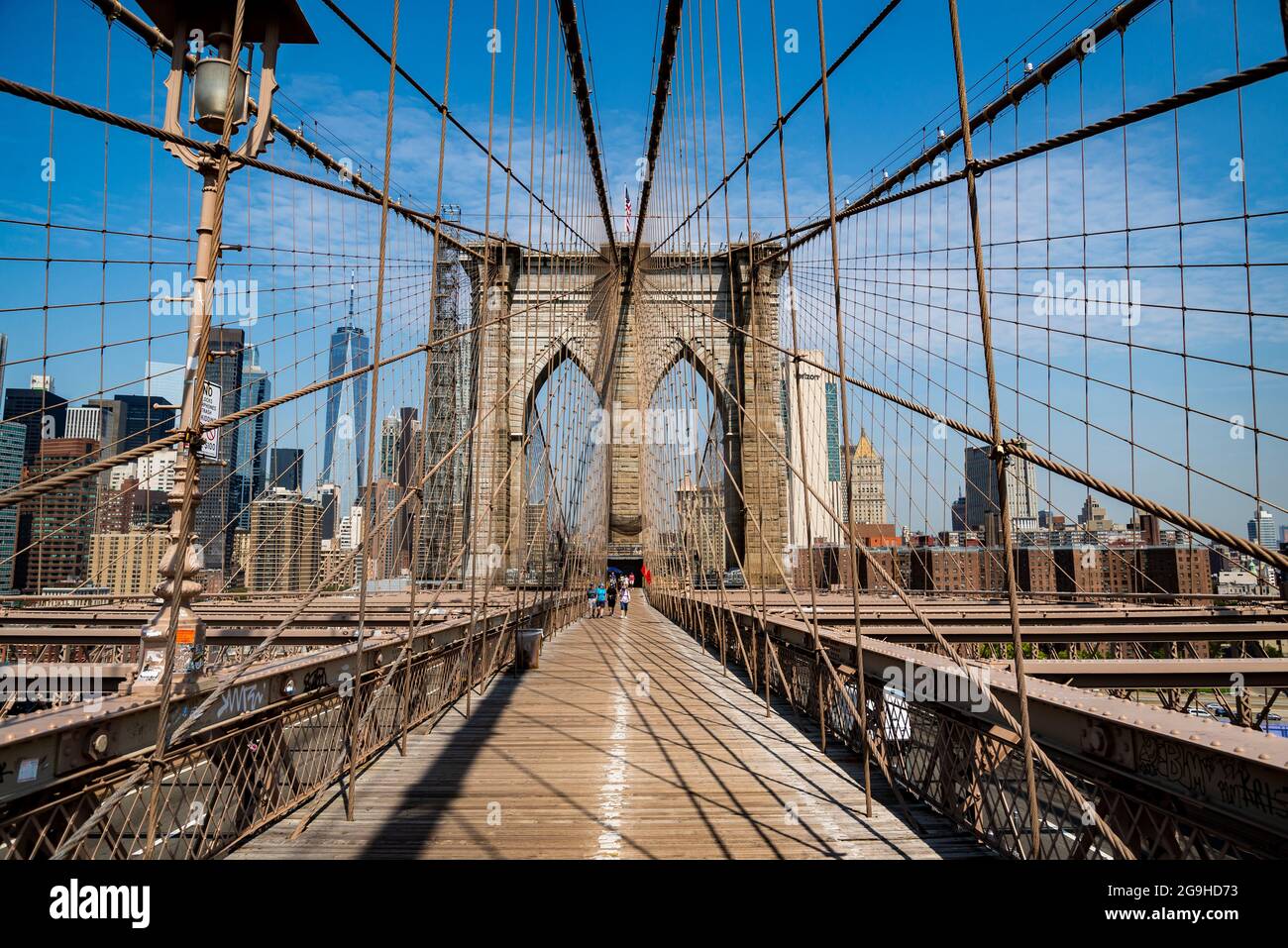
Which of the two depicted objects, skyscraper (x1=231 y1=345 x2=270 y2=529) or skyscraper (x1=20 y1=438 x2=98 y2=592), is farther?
skyscraper (x1=231 y1=345 x2=270 y2=529)

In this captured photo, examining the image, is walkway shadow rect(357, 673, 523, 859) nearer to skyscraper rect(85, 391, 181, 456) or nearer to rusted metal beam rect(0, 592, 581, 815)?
rusted metal beam rect(0, 592, 581, 815)

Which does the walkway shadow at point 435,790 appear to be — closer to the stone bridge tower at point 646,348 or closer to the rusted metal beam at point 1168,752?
the rusted metal beam at point 1168,752

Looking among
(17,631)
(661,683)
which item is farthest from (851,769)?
(17,631)

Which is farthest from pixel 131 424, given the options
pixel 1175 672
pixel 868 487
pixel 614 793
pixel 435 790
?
pixel 1175 672

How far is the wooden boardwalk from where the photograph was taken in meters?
3.14

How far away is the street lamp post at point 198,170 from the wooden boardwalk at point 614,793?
0.95 metres

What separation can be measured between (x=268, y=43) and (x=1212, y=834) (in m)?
5.46

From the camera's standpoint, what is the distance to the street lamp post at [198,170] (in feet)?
10.4

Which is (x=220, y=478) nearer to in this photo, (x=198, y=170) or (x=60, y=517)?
(x=198, y=170)

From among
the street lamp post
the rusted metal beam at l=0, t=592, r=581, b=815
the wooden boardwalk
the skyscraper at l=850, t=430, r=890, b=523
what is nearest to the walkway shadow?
the wooden boardwalk

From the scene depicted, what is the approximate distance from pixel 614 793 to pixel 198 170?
12.4ft

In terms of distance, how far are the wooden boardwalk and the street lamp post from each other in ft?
3.11

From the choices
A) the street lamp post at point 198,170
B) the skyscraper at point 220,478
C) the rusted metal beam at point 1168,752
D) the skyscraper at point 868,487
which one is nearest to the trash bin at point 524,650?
the skyscraper at point 220,478

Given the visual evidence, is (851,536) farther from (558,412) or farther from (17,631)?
(558,412)
